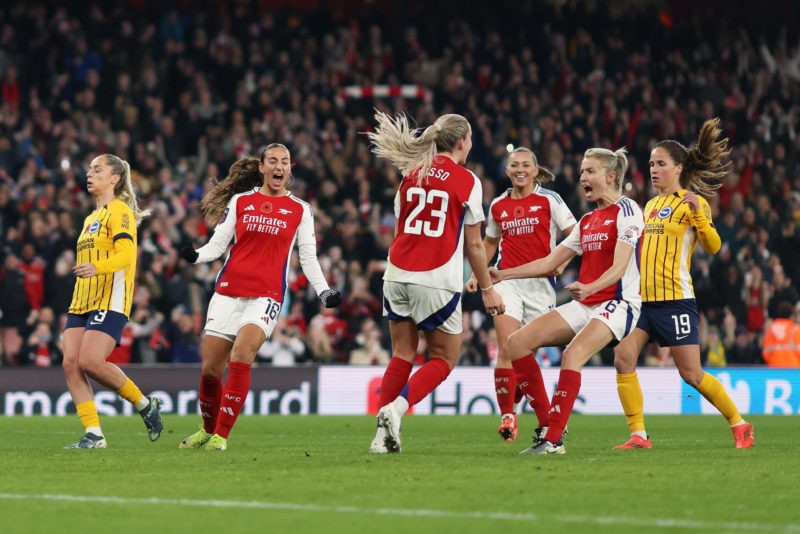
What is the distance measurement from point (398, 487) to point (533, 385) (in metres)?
3.88

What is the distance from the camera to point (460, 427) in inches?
578

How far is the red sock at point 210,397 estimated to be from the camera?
416 inches

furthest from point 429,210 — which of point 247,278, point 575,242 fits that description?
point 247,278

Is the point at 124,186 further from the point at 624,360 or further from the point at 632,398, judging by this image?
the point at 632,398

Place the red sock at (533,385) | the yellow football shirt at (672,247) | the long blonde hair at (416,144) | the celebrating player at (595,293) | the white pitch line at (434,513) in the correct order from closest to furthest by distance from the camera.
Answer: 1. the white pitch line at (434,513)
2. the long blonde hair at (416,144)
3. the celebrating player at (595,293)
4. the yellow football shirt at (672,247)
5. the red sock at (533,385)

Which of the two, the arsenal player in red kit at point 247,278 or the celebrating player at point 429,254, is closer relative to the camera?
the celebrating player at point 429,254

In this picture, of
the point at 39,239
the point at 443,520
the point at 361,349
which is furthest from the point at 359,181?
the point at 443,520

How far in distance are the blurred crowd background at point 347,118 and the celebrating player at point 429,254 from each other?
10.3m

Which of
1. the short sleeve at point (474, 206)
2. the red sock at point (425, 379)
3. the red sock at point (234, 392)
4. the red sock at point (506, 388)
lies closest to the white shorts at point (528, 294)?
the red sock at point (506, 388)

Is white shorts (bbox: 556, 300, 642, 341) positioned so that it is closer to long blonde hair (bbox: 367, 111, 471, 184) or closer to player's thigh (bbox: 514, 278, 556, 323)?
long blonde hair (bbox: 367, 111, 471, 184)

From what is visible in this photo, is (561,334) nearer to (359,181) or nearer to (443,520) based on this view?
(443,520)

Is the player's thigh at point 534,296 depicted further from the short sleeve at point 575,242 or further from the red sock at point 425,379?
the red sock at point 425,379

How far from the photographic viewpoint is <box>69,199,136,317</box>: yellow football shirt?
1061cm

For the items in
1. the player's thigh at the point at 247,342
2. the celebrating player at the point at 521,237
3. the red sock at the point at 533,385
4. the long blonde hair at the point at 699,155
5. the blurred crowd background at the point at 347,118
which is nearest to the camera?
the player's thigh at the point at 247,342
